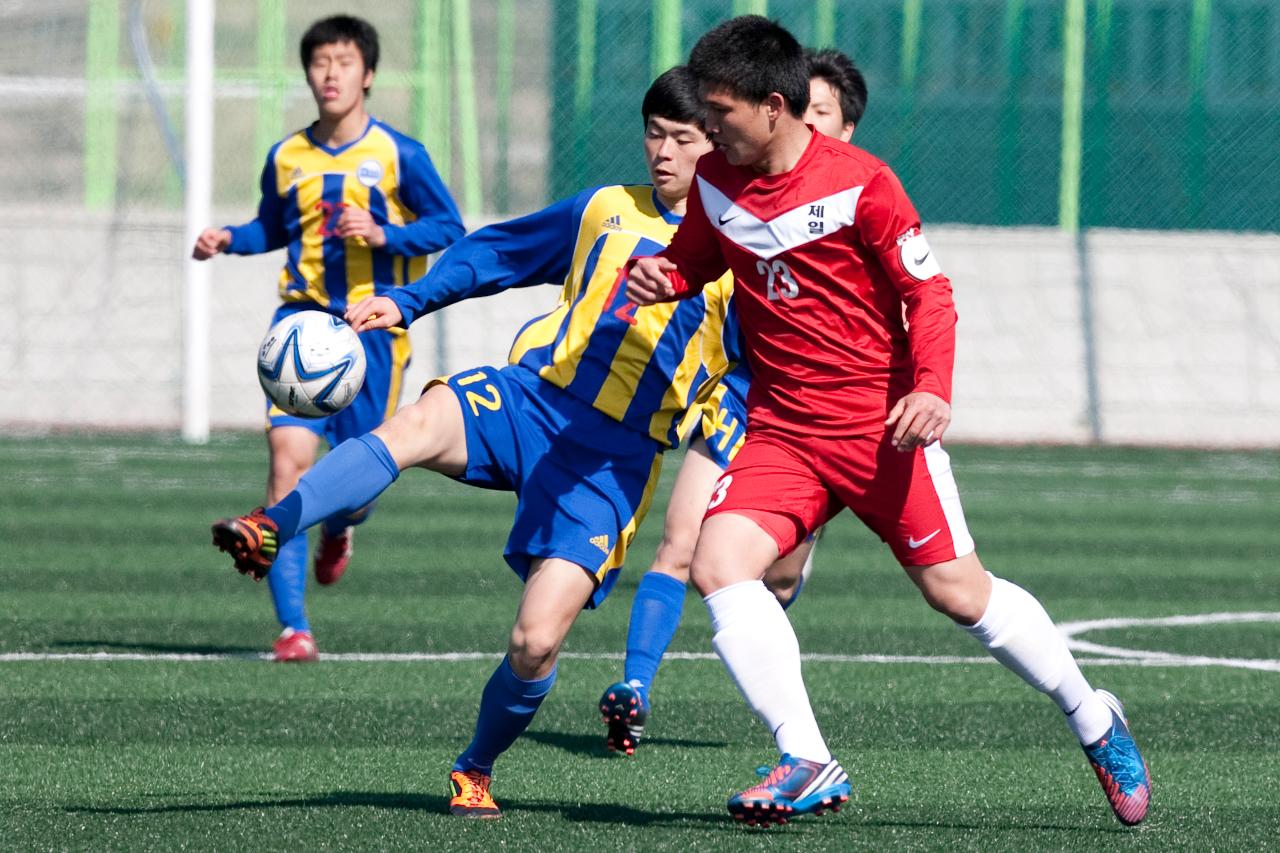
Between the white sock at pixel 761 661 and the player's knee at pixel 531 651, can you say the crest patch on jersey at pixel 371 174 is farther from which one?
the white sock at pixel 761 661

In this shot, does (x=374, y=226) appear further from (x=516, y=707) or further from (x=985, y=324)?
(x=985, y=324)

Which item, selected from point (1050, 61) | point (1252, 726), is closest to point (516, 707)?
point (1252, 726)

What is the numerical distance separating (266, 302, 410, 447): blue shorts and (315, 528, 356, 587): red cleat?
0.45 meters

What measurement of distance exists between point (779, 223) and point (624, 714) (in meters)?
1.47

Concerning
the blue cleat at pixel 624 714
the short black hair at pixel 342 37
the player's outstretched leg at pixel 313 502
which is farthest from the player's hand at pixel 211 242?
the player's outstretched leg at pixel 313 502

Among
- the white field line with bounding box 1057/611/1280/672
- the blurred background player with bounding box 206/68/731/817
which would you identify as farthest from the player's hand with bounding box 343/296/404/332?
the white field line with bounding box 1057/611/1280/672

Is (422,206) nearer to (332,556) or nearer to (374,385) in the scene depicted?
(374,385)

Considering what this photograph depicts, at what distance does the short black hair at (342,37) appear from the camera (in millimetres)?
7406

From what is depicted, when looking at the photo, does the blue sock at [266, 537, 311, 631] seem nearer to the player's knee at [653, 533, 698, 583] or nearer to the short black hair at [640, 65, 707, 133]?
the player's knee at [653, 533, 698, 583]

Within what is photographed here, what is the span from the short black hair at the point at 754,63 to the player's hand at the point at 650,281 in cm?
41

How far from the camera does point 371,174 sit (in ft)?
24.9

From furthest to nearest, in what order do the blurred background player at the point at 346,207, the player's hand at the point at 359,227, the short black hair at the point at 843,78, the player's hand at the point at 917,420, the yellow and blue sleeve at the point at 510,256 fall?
1. the blurred background player at the point at 346,207
2. the player's hand at the point at 359,227
3. the short black hair at the point at 843,78
4. the yellow and blue sleeve at the point at 510,256
5. the player's hand at the point at 917,420

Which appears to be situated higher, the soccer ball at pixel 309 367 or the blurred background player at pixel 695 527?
the soccer ball at pixel 309 367

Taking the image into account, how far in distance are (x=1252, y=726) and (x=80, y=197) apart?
1409cm
